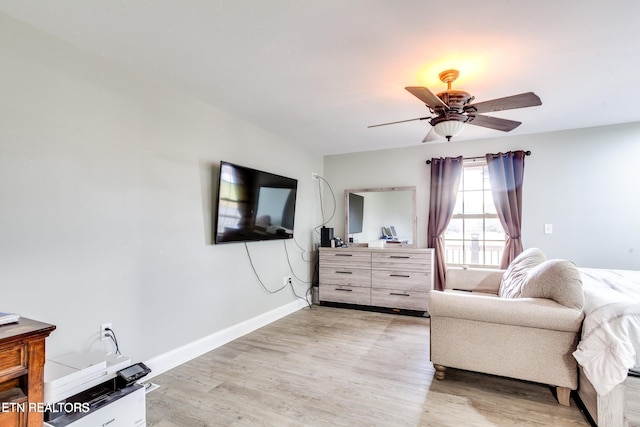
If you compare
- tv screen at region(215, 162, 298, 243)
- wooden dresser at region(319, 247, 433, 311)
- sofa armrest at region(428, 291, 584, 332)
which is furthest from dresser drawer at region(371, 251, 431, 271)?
sofa armrest at region(428, 291, 584, 332)

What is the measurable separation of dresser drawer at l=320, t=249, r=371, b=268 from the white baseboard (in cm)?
92

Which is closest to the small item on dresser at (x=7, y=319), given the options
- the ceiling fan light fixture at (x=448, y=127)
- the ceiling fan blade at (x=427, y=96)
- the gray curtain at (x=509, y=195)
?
the ceiling fan blade at (x=427, y=96)

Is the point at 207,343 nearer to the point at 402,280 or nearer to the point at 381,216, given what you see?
the point at 402,280

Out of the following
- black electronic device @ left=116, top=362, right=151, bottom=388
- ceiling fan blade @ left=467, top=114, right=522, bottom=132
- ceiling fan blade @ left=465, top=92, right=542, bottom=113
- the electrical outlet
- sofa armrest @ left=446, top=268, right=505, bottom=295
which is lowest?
black electronic device @ left=116, top=362, right=151, bottom=388

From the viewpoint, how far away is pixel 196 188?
290 centimetres

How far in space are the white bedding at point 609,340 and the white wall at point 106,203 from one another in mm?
2875

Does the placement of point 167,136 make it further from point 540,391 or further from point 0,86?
point 540,391

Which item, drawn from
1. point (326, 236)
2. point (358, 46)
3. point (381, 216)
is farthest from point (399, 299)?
point (358, 46)

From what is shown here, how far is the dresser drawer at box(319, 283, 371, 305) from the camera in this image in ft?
14.5

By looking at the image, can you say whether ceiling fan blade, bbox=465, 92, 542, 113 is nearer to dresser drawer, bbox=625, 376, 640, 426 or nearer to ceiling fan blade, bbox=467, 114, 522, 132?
ceiling fan blade, bbox=467, 114, 522, 132

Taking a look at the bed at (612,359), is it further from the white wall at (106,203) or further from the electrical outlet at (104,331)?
the electrical outlet at (104,331)

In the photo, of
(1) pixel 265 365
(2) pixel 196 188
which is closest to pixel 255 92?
(2) pixel 196 188

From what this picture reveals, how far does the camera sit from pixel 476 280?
343cm

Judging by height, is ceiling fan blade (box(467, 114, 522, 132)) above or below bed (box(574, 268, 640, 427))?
above
